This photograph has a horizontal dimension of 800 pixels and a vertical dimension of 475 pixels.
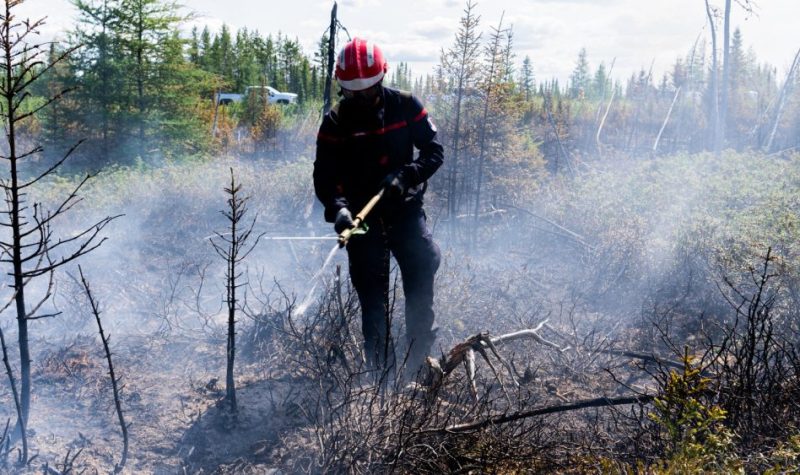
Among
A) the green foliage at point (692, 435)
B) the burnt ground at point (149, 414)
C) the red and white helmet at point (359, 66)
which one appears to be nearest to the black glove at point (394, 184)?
the red and white helmet at point (359, 66)

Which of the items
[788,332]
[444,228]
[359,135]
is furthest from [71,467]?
[444,228]

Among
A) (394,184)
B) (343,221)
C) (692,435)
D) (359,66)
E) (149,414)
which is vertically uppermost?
(359,66)

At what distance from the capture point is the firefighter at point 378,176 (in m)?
4.22

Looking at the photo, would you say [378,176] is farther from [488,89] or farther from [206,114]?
[206,114]

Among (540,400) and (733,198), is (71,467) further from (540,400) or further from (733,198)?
(733,198)

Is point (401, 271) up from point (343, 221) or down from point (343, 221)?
down

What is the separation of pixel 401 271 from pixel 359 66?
1.53 metres

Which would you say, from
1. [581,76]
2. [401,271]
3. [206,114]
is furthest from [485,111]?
[581,76]

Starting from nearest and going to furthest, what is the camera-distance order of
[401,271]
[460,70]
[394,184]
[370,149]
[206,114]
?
1. [394,184]
2. [370,149]
3. [401,271]
4. [460,70]
5. [206,114]

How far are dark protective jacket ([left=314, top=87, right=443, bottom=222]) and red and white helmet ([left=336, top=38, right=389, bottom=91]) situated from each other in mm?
199

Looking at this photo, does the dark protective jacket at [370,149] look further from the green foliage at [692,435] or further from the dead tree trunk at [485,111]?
the dead tree trunk at [485,111]

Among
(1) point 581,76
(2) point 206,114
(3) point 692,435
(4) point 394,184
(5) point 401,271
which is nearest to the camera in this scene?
(3) point 692,435

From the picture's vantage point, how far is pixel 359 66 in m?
4.12

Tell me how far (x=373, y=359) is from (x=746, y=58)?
172ft
